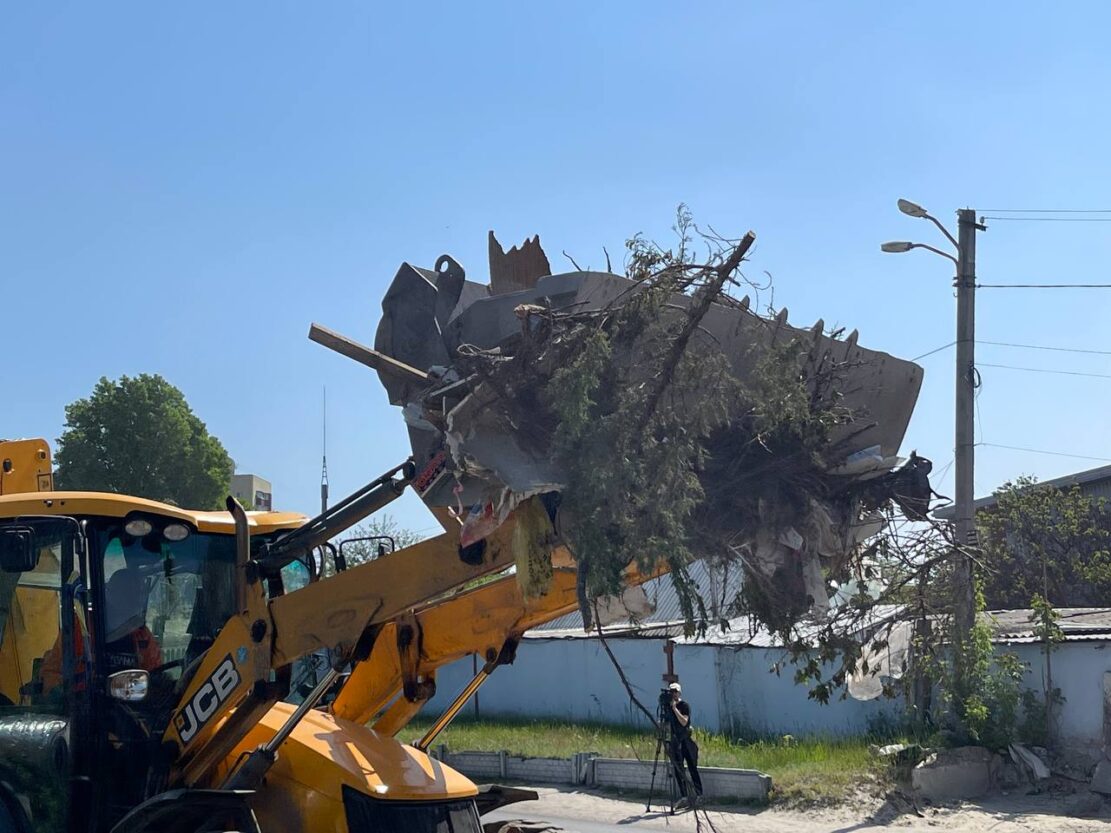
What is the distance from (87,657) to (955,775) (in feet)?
39.0

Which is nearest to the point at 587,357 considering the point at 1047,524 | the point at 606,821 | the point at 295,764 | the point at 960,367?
the point at 295,764

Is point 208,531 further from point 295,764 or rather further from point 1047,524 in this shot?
point 1047,524

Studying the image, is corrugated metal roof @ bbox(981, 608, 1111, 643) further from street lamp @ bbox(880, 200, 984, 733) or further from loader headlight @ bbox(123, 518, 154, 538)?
loader headlight @ bbox(123, 518, 154, 538)

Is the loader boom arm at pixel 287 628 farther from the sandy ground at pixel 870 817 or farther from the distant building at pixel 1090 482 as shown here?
the distant building at pixel 1090 482

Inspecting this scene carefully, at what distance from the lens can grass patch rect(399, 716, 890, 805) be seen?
1502cm

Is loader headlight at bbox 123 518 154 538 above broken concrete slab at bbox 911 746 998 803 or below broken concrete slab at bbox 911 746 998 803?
above

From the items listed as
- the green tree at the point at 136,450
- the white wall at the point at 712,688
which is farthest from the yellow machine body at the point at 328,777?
the green tree at the point at 136,450

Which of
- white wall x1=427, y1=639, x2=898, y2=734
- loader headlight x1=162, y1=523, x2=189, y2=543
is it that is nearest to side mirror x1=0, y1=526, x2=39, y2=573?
loader headlight x1=162, y1=523, x2=189, y2=543

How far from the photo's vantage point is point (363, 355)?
5.59 m

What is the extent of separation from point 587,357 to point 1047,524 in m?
25.3

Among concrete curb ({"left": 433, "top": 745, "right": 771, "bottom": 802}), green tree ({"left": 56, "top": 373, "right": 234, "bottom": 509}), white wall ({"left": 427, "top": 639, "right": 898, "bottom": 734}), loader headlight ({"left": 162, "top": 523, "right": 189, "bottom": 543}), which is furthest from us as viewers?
green tree ({"left": 56, "top": 373, "right": 234, "bottom": 509})

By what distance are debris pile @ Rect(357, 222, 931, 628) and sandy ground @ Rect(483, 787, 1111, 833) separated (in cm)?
858

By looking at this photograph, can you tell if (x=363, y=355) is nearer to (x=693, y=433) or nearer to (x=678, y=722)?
(x=693, y=433)

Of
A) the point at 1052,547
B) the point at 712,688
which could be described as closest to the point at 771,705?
the point at 712,688
